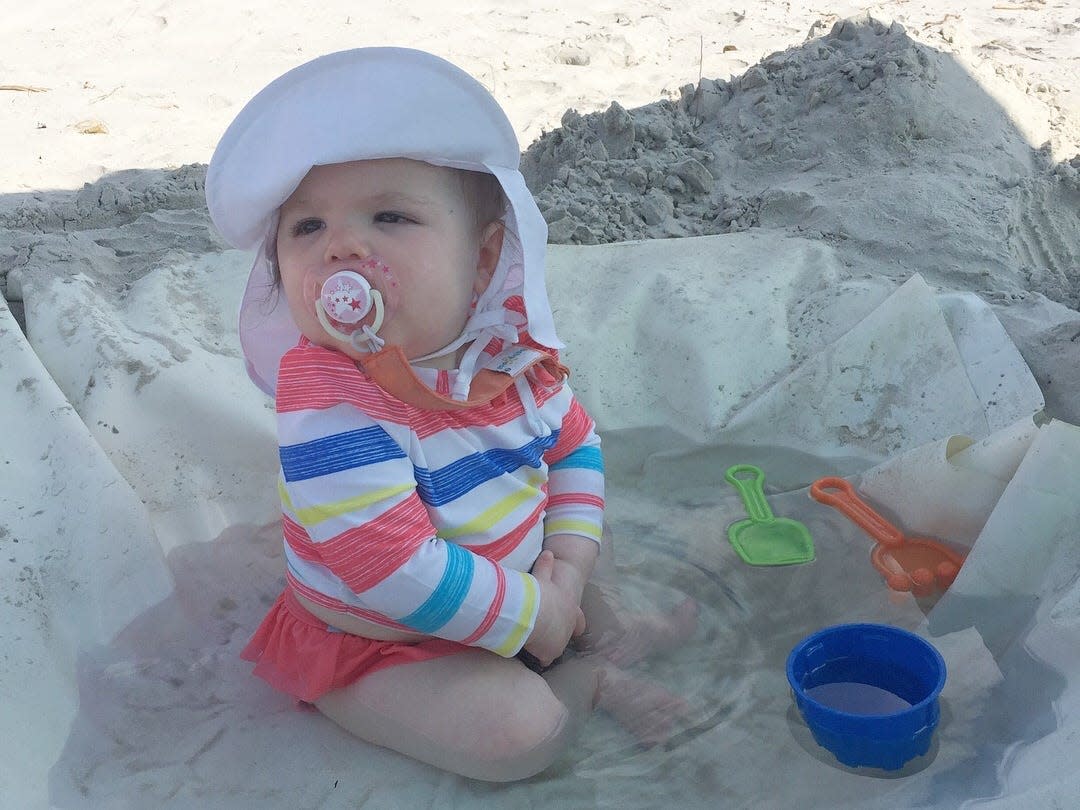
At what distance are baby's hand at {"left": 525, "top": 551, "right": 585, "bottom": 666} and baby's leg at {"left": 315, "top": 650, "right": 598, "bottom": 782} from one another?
3 cm

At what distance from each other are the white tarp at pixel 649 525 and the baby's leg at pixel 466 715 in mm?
29

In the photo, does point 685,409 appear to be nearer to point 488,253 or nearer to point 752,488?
point 752,488

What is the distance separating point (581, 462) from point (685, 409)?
521mm

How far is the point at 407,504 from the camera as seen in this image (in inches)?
51.4

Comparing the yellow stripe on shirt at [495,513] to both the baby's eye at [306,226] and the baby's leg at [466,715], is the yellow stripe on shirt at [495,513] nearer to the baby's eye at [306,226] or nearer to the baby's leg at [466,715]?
the baby's leg at [466,715]

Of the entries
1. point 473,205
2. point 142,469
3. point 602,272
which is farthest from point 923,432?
point 142,469

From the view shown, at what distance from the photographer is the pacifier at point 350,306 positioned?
50.1 inches

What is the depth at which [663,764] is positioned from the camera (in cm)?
140

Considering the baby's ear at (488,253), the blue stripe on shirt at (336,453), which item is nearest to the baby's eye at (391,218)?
the baby's ear at (488,253)

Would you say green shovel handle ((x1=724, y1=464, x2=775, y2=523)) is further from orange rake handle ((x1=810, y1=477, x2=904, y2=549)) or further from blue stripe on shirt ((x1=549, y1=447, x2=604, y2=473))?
blue stripe on shirt ((x1=549, y1=447, x2=604, y2=473))

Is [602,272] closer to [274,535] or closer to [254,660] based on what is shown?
[274,535]

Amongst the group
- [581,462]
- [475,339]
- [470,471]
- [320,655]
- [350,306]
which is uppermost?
[350,306]

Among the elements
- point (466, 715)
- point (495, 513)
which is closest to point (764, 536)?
point (495, 513)

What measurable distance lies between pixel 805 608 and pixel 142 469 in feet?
3.53
